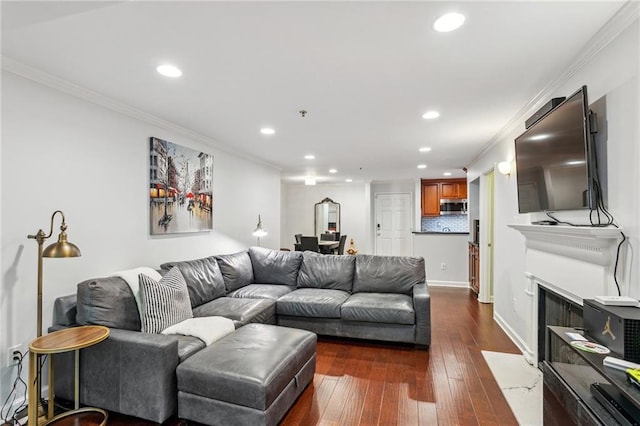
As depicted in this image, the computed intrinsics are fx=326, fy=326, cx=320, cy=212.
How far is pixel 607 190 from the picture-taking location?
1887mm

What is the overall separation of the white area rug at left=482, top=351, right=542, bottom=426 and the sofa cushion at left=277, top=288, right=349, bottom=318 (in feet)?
5.08

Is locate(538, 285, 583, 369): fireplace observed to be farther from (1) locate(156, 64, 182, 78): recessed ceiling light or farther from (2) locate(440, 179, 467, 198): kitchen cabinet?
(2) locate(440, 179, 467, 198): kitchen cabinet

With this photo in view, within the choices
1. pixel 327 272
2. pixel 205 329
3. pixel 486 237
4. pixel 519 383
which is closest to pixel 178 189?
pixel 205 329

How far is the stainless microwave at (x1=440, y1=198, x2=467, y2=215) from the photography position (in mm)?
8273

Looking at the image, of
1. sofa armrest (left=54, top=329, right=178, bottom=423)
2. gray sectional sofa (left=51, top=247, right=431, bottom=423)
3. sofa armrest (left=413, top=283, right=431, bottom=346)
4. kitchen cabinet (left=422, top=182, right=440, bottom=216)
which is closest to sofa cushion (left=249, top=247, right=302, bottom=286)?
gray sectional sofa (left=51, top=247, right=431, bottom=423)

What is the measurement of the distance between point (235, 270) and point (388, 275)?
6.23 feet

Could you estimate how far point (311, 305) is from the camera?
361 cm

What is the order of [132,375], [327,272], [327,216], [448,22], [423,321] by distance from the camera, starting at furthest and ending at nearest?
[327,216] < [327,272] < [423,321] < [132,375] < [448,22]

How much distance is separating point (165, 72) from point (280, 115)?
119 cm

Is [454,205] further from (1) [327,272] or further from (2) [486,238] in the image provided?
(1) [327,272]

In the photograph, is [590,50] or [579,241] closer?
[590,50]

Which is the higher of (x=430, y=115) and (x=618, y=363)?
(x=430, y=115)

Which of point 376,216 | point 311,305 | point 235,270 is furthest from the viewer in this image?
point 376,216

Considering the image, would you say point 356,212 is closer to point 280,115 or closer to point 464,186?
point 464,186
